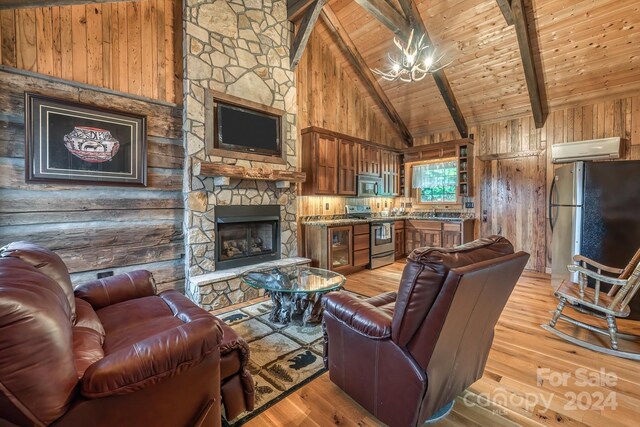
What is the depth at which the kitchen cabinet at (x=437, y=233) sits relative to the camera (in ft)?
19.1

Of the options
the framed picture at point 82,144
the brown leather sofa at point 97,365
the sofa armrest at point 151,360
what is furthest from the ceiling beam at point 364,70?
the sofa armrest at point 151,360

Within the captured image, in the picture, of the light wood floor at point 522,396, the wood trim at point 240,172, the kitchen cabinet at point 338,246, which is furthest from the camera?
the kitchen cabinet at point 338,246

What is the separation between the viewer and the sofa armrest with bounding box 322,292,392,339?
159cm

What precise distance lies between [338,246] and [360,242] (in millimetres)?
532

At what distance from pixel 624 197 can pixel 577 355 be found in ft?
6.76

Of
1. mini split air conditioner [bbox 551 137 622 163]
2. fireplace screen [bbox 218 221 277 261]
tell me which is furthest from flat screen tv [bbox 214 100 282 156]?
mini split air conditioner [bbox 551 137 622 163]

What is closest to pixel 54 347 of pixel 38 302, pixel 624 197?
pixel 38 302

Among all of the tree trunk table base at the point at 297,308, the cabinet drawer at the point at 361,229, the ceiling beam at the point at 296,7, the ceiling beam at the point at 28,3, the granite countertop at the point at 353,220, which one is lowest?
the tree trunk table base at the point at 297,308

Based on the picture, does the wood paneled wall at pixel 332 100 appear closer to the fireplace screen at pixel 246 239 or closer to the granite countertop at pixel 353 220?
the granite countertop at pixel 353 220

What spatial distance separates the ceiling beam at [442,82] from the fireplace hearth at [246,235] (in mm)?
3671

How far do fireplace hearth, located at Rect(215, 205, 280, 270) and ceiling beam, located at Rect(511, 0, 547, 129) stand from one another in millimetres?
4266

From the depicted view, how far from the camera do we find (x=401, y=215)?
23.4 feet

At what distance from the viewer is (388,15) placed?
4332mm

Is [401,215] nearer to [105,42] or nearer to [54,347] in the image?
[105,42]
